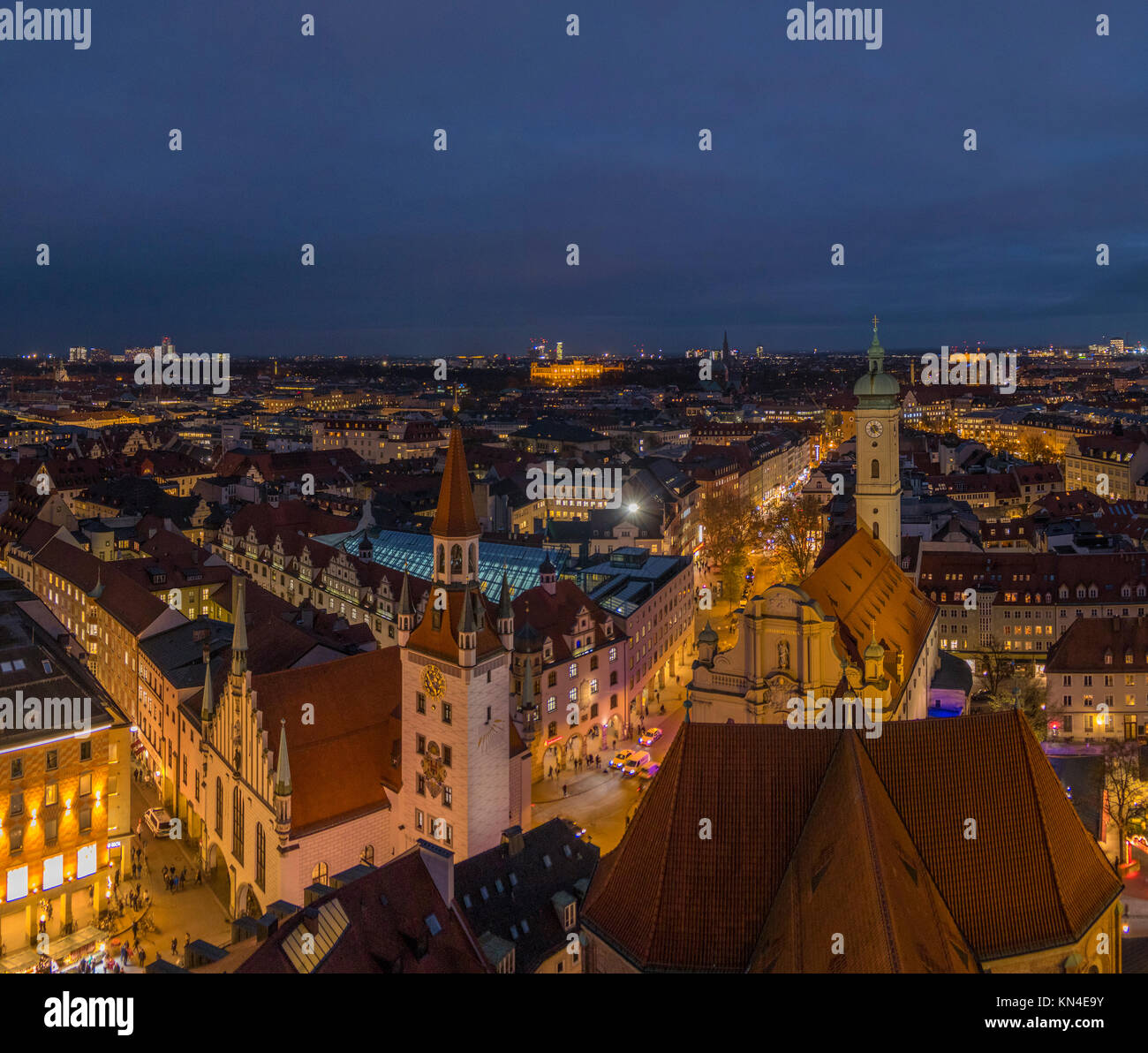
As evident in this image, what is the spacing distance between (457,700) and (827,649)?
1172cm

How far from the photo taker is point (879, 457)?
59938 mm

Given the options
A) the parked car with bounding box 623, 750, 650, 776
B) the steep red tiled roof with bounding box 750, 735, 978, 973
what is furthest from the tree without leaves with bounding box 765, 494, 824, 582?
the steep red tiled roof with bounding box 750, 735, 978, 973

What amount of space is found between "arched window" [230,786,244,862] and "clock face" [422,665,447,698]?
7484 millimetres

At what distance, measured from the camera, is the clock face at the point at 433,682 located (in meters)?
32.0

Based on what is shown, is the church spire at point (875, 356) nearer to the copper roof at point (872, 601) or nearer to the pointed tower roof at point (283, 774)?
the copper roof at point (872, 601)

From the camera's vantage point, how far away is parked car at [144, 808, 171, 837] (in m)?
41.7

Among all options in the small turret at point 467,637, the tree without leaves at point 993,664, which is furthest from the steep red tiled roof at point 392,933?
the tree without leaves at point 993,664

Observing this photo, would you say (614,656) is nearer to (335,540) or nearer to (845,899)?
(335,540)

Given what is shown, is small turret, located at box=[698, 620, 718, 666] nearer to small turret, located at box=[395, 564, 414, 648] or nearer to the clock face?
the clock face

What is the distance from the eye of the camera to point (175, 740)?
43.9 metres

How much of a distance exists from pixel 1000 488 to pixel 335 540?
75.4 meters

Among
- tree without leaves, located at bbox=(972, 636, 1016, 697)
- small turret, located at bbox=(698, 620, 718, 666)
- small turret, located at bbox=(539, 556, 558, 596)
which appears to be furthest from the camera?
tree without leaves, located at bbox=(972, 636, 1016, 697)

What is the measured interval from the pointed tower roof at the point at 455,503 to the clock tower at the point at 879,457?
108ft
